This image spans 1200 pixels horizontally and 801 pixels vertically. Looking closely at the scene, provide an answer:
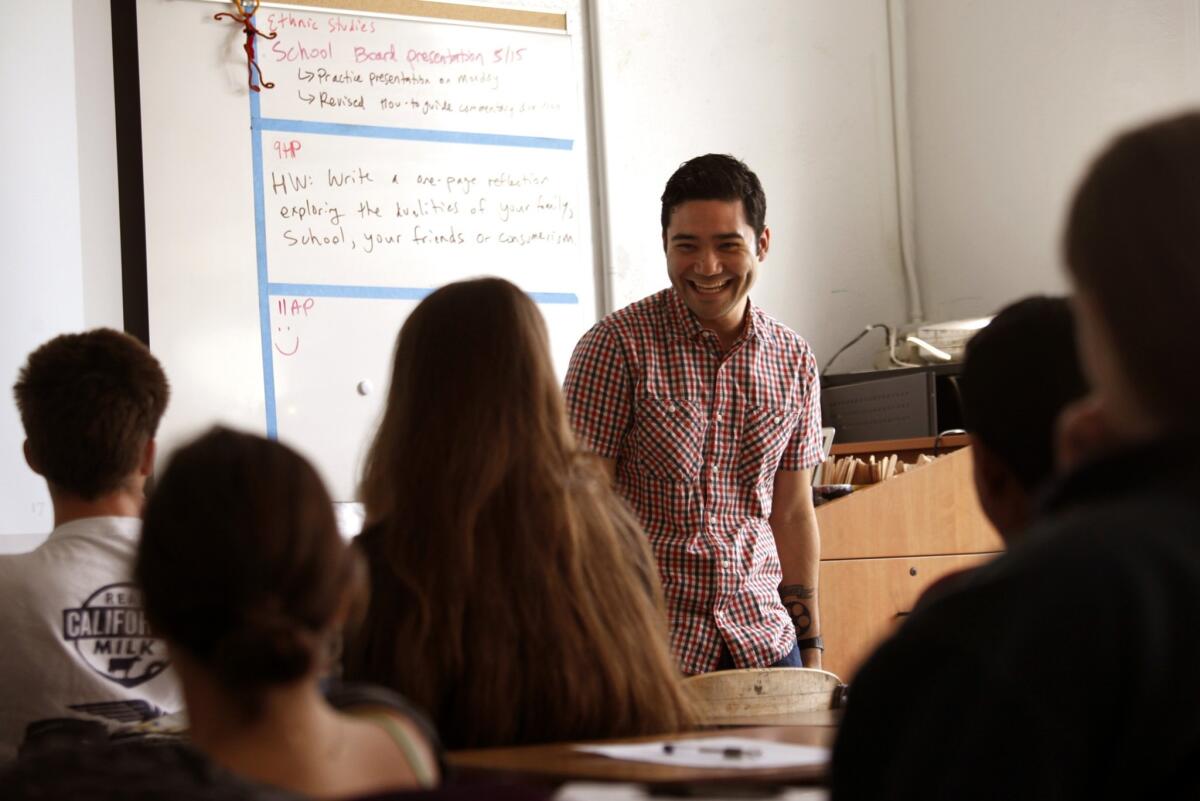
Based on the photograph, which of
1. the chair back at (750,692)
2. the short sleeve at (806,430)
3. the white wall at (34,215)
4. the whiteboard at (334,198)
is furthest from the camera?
the whiteboard at (334,198)

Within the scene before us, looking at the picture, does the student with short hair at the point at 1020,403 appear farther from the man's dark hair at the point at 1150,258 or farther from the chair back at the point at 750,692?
the chair back at the point at 750,692

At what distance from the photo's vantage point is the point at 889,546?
3.48m

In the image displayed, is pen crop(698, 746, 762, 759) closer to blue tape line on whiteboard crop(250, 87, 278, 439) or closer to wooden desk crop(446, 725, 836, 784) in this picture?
wooden desk crop(446, 725, 836, 784)

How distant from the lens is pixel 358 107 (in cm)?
382

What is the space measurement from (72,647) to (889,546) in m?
2.25

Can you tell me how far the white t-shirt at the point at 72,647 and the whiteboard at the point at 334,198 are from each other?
1.81 m

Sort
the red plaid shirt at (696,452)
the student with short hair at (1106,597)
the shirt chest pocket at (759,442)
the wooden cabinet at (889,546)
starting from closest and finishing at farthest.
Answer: the student with short hair at (1106,597) → the red plaid shirt at (696,452) → the shirt chest pocket at (759,442) → the wooden cabinet at (889,546)

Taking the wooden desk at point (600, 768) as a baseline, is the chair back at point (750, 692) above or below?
below

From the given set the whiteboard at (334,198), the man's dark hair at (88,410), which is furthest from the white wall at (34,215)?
the man's dark hair at (88,410)

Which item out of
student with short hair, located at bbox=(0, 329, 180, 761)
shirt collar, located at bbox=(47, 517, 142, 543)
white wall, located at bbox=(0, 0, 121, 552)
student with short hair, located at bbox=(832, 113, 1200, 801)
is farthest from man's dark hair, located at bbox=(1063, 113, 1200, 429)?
white wall, located at bbox=(0, 0, 121, 552)

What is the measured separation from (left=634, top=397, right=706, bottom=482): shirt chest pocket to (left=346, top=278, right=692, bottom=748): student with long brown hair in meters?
0.92

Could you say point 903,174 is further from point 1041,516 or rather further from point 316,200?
point 1041,516

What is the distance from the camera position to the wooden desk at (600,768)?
1.14 metres

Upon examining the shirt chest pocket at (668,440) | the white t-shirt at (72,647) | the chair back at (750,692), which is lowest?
the chair back at (750,692)
